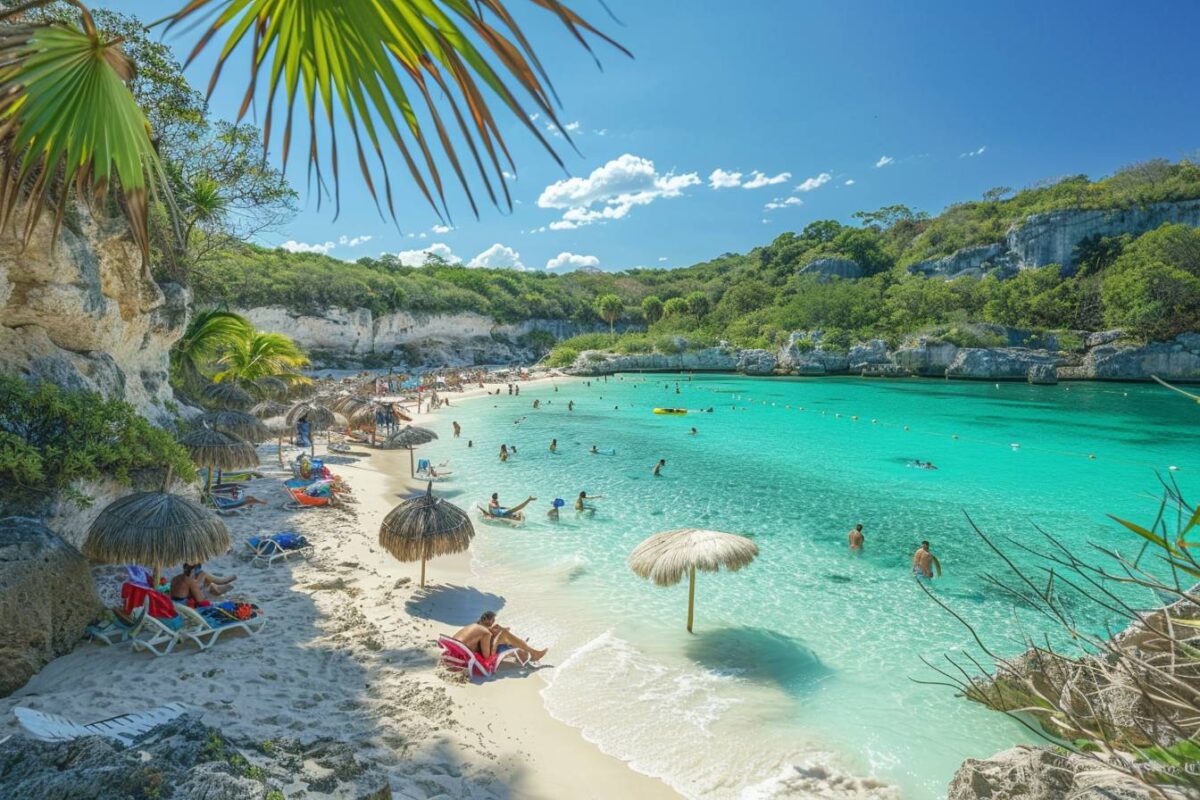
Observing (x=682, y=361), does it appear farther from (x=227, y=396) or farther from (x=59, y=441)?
(x=59, y=441)

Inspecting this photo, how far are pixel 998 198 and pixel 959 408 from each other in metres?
61.2

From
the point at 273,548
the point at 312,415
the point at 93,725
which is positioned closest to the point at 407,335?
the point at 312,415

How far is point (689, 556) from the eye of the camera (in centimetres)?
753

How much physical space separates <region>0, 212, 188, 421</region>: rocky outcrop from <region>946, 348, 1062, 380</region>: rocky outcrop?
53.2 m

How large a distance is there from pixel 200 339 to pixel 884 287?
224ft

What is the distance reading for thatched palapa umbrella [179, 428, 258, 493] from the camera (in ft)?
33.5

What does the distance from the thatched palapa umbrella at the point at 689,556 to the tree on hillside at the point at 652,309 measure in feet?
220

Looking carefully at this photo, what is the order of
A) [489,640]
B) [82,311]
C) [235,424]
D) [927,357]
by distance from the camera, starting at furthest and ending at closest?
[927,357] < [235,424] < [82,311] < [489,640]

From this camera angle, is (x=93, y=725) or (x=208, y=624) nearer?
(x=93, y=725)

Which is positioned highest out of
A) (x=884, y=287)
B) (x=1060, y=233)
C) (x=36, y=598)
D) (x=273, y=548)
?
(x=1060, y=233)

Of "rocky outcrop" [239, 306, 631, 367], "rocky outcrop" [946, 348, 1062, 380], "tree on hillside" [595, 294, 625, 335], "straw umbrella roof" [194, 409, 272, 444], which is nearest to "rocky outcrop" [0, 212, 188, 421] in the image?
"straw umbrella roof" [194, 409, 272, 444]

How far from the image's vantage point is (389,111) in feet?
5.82

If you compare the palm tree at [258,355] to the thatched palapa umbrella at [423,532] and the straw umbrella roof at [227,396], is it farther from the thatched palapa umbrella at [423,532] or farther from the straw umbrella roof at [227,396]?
the thatched palapa umbrella at [423,532]

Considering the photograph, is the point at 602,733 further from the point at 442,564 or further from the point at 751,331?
the point at 751,331
